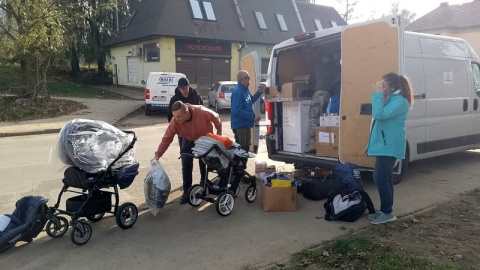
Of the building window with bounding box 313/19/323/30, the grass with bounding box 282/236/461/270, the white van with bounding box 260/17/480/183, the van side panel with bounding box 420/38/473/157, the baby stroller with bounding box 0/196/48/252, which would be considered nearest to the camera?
the grass with bounding box 282/236/461/270

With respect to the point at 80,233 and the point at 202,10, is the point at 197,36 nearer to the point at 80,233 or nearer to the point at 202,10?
the point at 202,10

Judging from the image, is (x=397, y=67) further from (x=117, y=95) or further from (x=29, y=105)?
(x=117, y=95)

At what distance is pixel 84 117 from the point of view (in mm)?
15820

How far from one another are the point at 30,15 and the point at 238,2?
53.6 feet

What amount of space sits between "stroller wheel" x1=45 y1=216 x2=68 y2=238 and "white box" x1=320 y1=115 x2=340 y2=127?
3.94 metres

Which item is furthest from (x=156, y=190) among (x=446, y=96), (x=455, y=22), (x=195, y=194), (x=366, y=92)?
(x=455, y=22)

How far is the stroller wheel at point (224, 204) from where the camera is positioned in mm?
4926

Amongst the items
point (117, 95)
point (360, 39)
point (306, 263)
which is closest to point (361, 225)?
point (306, 263)

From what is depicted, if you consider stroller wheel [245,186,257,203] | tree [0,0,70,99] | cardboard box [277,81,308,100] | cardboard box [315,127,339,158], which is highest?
tree [0,0,70,99]

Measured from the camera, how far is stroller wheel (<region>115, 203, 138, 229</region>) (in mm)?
4527

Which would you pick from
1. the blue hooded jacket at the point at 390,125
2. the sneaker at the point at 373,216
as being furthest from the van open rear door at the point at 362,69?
the sneaker at the point at 373,216

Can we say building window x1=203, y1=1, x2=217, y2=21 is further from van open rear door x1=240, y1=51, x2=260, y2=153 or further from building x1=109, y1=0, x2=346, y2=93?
van open rear door x1=240, y1=51, x2=260, y2=153

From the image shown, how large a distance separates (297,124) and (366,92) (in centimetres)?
155

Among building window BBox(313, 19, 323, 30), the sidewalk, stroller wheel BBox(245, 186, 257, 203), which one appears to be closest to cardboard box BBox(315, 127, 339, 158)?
stroller wheel BBox(245, 186, 257, 203)
